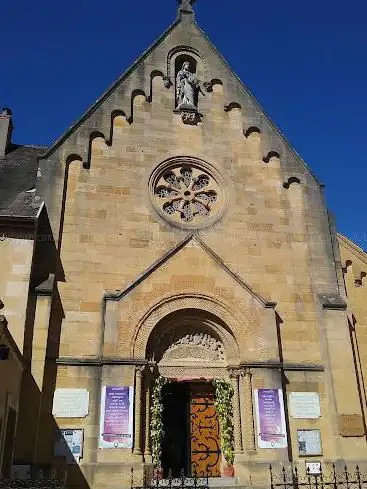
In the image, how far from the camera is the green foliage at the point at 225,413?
42.5 ft

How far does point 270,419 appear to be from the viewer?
1287 centimetres

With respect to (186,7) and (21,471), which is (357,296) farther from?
(186,7)

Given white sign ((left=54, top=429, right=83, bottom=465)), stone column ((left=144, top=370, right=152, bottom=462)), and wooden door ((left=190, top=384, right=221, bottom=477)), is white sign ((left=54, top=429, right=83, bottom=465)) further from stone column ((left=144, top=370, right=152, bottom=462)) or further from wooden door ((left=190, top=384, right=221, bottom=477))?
wooden door ((left=190, top=384, right=221, bottom=477))

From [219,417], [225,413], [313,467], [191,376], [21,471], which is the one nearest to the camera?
[21,471]

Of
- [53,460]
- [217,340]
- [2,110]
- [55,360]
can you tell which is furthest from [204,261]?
[2,110]

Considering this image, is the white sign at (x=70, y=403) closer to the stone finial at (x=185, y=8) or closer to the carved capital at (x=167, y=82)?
the carved capital at (x=167, y=82)

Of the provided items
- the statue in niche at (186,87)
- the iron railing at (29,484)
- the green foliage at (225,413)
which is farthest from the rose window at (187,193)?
the iron railing at (29,484)

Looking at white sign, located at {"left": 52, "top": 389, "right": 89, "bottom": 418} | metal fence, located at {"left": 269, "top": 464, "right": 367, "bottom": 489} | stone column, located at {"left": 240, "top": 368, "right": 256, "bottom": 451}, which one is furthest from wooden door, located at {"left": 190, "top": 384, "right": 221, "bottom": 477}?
white sign, located at {"left": 52, "top": 389, "right": 89, "bottom": 418}

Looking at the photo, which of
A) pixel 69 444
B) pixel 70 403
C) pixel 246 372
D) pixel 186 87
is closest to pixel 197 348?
pixel 246 372

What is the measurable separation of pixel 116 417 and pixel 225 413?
2.93 meters

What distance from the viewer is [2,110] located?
2180 centimetres

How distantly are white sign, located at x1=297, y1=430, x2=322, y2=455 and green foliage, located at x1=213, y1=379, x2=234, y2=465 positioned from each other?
5.86 feet

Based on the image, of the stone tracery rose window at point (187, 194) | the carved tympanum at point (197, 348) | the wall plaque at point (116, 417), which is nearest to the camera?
the wall plaque at point (116, 417)

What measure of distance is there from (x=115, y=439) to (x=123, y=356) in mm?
1962
